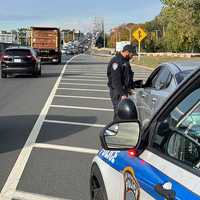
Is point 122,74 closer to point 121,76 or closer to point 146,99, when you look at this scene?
point 121,76

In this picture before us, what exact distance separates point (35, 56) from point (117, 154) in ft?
87.4

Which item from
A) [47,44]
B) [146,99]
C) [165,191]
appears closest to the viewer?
[165,191]

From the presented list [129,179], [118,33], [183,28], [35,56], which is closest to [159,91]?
[129,179]

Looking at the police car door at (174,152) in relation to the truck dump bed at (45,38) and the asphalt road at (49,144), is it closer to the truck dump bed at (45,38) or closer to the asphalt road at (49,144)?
the asphalt road at (49,144)

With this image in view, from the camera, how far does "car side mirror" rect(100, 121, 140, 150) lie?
10.8 feet

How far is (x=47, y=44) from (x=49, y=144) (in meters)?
39.0

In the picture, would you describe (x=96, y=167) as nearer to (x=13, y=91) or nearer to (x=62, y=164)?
(x=62, y=164)

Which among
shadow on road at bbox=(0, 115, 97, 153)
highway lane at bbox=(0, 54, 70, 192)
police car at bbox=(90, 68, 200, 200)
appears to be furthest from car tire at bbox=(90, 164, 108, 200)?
shadow on road at bbox=(0, 115, 97, 153)

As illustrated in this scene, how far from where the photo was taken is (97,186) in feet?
13.9

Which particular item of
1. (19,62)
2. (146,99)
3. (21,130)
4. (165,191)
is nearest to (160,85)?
(146,99)

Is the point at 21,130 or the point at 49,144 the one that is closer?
the point at 49,144

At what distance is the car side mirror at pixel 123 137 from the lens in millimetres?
3305

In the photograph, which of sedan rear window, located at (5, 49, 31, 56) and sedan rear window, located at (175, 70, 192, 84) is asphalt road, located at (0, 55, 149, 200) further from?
sedan rear window, located at (5, 49, 31, 56)

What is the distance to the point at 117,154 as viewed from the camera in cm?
376
